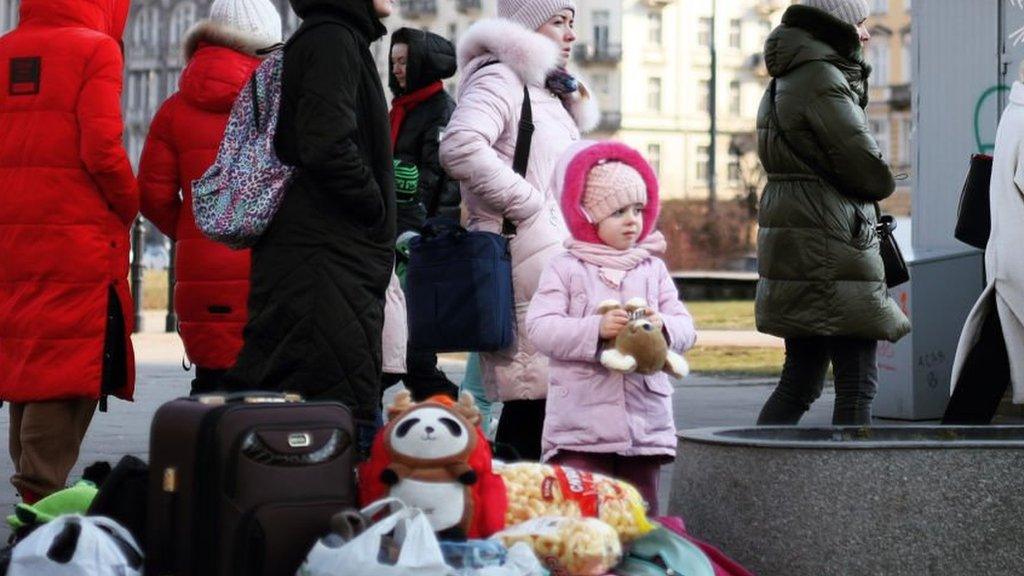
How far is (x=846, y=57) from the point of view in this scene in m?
9.09

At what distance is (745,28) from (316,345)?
107 meters

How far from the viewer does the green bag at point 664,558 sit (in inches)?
232

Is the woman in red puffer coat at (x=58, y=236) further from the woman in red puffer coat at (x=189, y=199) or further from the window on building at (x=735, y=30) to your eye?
the window on building at (x=735, y=30)

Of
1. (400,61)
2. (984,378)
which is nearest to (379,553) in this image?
(984,378)

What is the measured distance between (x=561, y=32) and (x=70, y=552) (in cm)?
339

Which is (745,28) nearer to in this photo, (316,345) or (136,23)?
(136,23)

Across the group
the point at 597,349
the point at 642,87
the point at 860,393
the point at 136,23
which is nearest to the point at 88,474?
the point at 597,349

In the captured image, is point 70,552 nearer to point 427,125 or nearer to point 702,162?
point 427,125

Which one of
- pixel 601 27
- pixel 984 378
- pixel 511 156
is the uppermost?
pixel 601 27

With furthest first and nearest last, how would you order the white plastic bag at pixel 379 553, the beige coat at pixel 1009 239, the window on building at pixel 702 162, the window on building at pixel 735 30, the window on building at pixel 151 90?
the window on building at pixel 151 90 → the window on building at pixel 735 30 → the window on building at pixel 702 162 → the beige coat at pixel 1009 239 → the white plastic bag at pixel 379 553

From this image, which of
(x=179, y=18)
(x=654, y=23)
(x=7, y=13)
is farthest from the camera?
(x=179, y=18)

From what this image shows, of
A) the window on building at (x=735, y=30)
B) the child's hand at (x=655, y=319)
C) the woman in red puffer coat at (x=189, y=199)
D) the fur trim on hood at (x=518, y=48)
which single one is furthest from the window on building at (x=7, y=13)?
the child's hand at (x=655, y=319)

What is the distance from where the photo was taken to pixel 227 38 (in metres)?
8.50

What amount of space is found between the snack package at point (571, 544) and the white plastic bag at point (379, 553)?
18.9 inches
